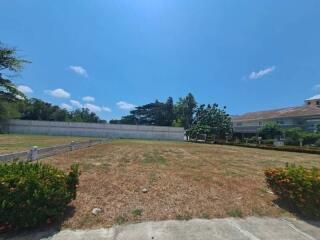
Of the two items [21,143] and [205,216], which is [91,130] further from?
[205,216]

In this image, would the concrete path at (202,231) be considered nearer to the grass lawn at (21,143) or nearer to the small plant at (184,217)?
the small plant at (184,217)

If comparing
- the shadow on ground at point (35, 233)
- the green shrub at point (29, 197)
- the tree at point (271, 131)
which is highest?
the tree at point (271, 131)

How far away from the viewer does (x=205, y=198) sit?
19.0 feet

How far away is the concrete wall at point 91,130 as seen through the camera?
2103 inches

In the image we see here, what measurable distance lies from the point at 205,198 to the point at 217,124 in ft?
169

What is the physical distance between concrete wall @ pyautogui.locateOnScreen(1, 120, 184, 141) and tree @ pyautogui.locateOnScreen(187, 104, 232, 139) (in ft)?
13.8

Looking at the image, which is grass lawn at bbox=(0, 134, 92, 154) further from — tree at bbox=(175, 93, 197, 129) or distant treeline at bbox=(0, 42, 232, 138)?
tree at bbox=(175, 93, 197, 129)

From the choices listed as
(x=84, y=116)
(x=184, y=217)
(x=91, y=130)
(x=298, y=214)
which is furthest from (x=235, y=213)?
(x=84, y=116)

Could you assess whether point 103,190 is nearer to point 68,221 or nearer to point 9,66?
point 68,221

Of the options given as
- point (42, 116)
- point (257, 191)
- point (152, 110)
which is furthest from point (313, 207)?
point (152, 110)

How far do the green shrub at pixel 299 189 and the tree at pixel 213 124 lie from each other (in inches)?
1929

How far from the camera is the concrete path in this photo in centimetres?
398

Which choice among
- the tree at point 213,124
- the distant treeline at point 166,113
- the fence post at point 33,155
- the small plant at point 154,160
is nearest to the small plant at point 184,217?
the small plant at point 154,160

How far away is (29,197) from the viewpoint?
Answer: 393 cm
